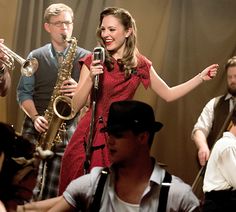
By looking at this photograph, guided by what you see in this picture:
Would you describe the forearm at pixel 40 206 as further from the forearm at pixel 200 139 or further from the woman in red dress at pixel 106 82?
the forearm at pixel 200 139

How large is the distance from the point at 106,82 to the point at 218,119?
150 cm

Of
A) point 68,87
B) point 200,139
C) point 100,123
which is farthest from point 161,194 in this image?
point 200,139

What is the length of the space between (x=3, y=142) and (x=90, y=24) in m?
2.92

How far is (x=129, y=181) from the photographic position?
2.12 m

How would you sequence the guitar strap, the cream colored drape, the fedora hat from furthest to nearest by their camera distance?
1. the cream colored drape
2. the fedora hat
3. the guitar strap

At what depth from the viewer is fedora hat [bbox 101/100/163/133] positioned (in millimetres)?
2139

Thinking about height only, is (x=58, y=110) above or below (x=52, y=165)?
above

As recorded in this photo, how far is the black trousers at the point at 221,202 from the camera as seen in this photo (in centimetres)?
348

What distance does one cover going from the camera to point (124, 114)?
2.14 metres

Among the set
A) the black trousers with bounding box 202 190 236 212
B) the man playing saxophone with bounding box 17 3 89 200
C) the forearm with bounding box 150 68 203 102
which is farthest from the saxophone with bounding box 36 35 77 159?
the black trousers with bounding box 202 190 236 212

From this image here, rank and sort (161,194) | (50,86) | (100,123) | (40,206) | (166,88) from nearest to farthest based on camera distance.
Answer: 1. (161,194)
2. (40,206)
3. (100,123)
4. (166,88)
5. (50,86)

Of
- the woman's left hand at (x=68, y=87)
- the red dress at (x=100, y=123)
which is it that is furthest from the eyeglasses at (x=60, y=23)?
the red dress at (x=100, y=123)

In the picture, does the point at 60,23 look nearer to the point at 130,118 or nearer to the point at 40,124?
the point at 40,124

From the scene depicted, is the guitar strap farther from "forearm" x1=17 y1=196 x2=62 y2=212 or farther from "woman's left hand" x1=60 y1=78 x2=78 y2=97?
"woman's left hand" x1=60 y1=78 x2=78 y2=97
